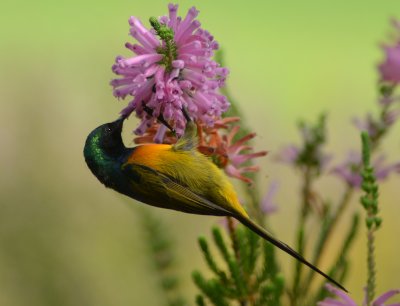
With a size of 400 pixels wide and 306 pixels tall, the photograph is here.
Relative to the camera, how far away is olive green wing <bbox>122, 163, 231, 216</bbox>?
241 cm

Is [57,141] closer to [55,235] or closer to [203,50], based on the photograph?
[55,235]

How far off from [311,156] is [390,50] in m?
Answer: 0.60

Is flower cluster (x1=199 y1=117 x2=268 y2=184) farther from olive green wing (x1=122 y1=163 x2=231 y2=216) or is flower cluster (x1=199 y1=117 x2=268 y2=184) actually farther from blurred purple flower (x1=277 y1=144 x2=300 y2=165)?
blurred purple flower (x1=277 y1=144 x2=300 y2=165)

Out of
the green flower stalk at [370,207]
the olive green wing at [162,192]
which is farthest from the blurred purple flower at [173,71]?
the green flower stalk at [370,207]

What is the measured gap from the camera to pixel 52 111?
249 inches

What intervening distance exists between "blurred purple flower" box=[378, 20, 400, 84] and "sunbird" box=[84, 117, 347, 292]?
0.96m

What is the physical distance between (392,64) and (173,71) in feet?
3.74

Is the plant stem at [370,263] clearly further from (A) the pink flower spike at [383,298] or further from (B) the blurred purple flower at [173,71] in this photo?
(B) the blurred purple flower at [173,71]

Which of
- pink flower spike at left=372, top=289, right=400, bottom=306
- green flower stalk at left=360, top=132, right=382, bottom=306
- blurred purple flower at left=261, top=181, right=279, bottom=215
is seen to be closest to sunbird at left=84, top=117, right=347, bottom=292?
green flower stalk at left=360, top=132, right=382, bottom=306

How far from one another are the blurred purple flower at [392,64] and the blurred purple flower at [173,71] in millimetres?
983

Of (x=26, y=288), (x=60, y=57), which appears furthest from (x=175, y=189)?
(x=60, y=57)

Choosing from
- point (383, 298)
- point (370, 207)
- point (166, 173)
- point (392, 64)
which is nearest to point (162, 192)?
point (166, 173)

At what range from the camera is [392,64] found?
115 inches

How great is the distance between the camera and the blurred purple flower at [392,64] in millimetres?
2922
